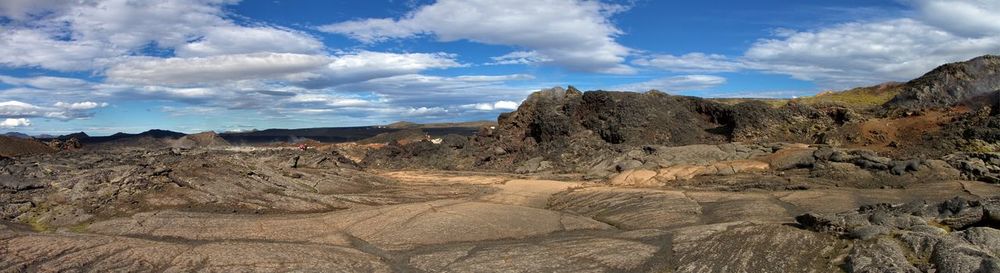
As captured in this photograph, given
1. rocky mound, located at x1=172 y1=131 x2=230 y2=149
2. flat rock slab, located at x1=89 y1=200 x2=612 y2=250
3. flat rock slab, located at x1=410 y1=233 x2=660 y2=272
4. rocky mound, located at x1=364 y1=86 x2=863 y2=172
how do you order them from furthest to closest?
rocky mound, located at x1=172 y1=131 x2=230 y2=149 < rocky mound, located at x1=364 y1=86 x2=863 y2=172 < flat rock slab, located at x1=89 y1=200 x2=612 y2=250 < flat rock slab, located at x1=410 y1=233 x2=660 y2=272

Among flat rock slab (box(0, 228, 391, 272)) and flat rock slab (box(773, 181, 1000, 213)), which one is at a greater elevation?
flat rock slab (box(0, 228, 391, 272))

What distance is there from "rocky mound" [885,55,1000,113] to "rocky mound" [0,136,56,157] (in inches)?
1773

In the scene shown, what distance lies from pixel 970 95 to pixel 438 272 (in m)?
31.0

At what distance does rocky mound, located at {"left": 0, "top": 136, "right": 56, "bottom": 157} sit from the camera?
3358 cm

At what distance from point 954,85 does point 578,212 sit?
25854 mm

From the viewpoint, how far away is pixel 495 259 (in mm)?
10008

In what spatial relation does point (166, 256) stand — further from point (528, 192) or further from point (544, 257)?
point (528, 192)

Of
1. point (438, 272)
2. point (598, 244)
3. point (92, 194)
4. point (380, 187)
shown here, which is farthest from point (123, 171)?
point (598, 244)

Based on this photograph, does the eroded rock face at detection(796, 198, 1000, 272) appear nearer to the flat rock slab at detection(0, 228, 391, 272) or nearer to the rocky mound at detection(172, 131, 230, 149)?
the flat rock slab at detection(0, 228, 391, 272)

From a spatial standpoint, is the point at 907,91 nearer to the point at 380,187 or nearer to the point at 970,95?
the point at 970,95

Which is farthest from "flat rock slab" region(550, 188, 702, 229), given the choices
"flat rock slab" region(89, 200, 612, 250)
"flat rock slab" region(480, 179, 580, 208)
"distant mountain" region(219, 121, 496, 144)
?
"distant mountain" region(219, 121, 496, 144)

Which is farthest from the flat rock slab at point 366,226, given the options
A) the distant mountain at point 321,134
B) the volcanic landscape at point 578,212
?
the distant mountain at point 321,134

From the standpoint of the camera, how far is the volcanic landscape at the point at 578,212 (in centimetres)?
941

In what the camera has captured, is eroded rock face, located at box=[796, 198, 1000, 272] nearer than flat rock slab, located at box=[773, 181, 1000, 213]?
Yes
